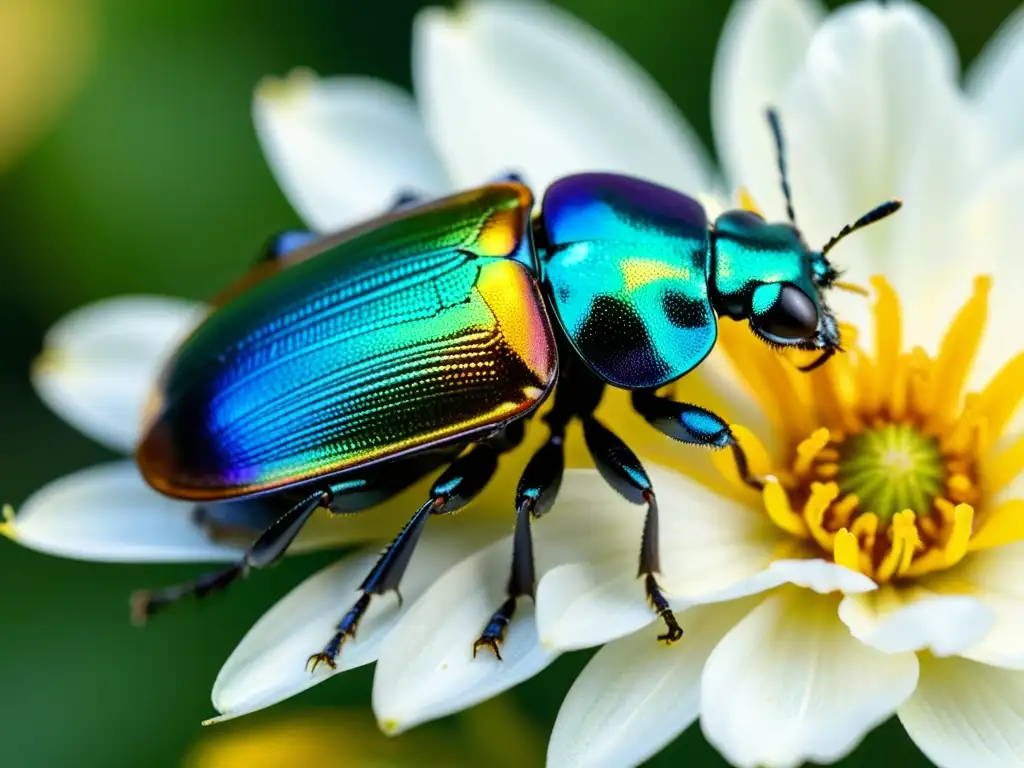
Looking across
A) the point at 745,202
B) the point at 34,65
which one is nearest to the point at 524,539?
the point at 745,202

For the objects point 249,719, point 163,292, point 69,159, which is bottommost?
point 249,719

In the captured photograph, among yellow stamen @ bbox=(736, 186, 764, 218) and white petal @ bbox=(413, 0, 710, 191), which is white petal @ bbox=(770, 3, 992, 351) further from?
white petal @ bbox=(413, 0, 710, 191)

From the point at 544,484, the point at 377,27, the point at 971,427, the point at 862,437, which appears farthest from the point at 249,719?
the point at 377,27

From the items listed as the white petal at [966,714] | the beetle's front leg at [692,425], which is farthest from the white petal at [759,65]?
the white petal at [966,714]

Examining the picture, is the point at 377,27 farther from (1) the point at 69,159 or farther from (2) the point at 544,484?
(2) the point at 544,484

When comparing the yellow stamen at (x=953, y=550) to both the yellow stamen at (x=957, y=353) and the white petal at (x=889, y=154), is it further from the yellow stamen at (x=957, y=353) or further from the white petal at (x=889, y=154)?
the white petal at (x=889, y=154)

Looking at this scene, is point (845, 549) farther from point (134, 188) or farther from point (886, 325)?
point (134, 188)
